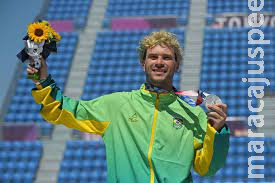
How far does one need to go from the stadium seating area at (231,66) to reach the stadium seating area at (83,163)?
150 inches

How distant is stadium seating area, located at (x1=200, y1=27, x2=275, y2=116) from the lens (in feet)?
45.1

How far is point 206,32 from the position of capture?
52.2 ft

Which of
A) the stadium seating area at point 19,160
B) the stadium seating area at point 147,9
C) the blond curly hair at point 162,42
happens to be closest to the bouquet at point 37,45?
the blond curly hair at point 162,42

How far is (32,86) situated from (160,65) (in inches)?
541

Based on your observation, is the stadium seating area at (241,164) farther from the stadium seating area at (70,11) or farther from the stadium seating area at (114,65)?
the stadium seating area at (70,11)

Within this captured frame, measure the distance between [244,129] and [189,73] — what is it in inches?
121

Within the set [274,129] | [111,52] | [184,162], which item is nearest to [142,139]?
[184,162]

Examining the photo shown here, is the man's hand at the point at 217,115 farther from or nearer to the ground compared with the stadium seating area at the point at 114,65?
nearer to the ground

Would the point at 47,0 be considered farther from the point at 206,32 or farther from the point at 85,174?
the point at 85,174

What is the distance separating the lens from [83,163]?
40.6 ft

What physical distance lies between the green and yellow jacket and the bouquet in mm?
111

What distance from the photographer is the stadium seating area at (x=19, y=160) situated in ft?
40.4

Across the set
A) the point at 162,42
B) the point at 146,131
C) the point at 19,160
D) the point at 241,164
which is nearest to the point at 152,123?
the point at 146,131

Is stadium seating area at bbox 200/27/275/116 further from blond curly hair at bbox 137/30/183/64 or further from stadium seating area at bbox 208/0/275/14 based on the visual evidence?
blond curly hair at bbox 137/30/183/64
